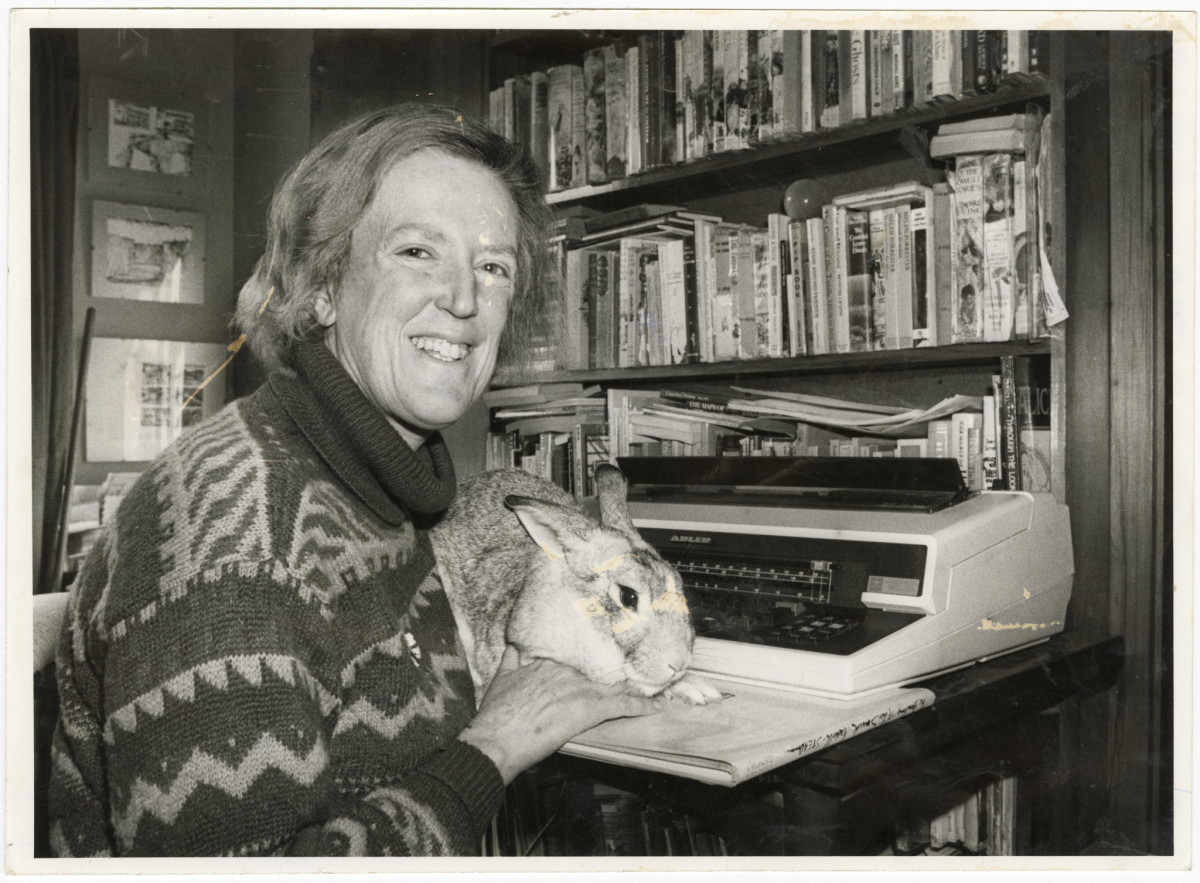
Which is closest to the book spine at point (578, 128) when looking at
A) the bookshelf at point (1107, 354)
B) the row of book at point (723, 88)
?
the row of book at point (723, 88)

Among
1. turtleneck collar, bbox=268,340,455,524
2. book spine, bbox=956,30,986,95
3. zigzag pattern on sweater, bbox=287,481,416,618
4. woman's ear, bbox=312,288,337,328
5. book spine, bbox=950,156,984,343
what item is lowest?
zigzag pattern on sweater, bbox=287,481,416,618

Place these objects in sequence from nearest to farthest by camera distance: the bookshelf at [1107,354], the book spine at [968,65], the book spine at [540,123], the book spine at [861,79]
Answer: the bookshelf at [1107,354]
the book spine at [968,65]
the book spine at [861,79]
the book spine at [540,123]

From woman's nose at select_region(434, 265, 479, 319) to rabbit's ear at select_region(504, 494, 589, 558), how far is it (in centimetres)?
24

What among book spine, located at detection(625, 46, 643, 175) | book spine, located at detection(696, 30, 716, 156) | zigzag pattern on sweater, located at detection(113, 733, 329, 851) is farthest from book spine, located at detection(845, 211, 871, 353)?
zigzag pattern on sweater, located at detection(113, 733, 329, 851)

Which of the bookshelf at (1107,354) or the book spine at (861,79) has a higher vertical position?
the book spine at (861,79)

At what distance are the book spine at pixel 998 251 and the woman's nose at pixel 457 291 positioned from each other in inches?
32.1

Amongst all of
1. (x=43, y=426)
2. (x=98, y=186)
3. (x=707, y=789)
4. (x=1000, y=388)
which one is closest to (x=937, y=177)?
(x=1000, y=388)

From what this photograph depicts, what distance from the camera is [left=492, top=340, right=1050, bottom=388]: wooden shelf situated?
1402mm

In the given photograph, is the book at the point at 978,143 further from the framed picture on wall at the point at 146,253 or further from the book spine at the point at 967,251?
the framed picture on wall at the point at 146,253

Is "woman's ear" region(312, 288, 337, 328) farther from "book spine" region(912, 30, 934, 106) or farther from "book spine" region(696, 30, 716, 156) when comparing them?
"book spine" region(912, 30, 934, 106)

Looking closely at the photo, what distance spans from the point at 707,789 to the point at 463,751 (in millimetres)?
244

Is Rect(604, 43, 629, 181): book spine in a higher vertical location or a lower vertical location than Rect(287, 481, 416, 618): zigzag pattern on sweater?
higher

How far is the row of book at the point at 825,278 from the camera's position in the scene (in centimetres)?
137

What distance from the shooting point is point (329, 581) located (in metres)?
0.82
